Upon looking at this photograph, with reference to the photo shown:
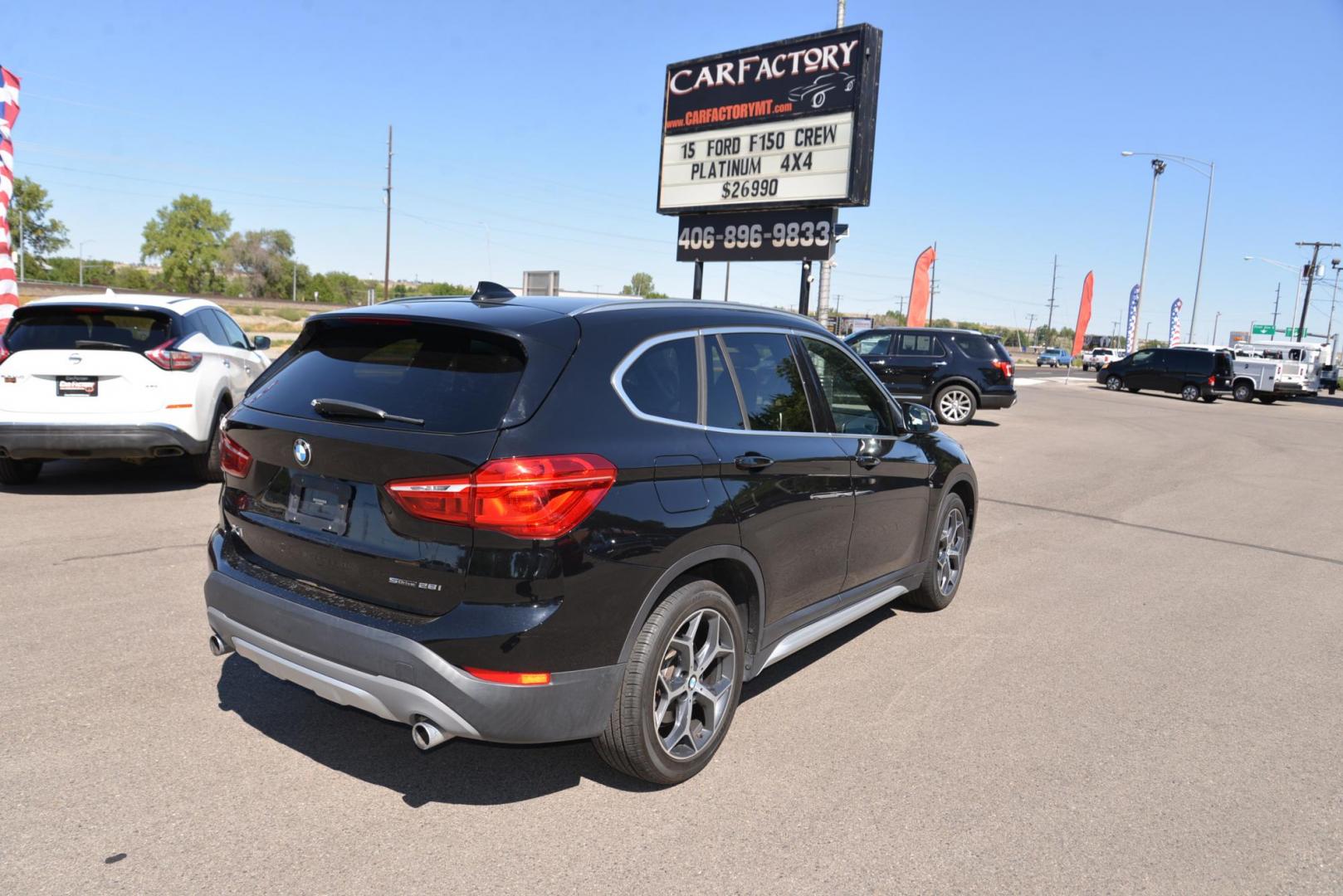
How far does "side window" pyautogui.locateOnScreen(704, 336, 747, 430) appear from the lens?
142 inches

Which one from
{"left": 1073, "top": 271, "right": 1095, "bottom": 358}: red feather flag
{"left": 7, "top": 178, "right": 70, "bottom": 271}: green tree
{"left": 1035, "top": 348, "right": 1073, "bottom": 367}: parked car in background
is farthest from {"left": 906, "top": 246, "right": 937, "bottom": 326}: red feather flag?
{"left": 7, "top": 178, "right": 70, "bottom": 271}: green tree

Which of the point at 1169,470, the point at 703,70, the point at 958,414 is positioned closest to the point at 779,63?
the point at 703,70

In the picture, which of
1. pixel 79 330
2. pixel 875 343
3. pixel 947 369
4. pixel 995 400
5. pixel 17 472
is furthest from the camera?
pixel 875 343

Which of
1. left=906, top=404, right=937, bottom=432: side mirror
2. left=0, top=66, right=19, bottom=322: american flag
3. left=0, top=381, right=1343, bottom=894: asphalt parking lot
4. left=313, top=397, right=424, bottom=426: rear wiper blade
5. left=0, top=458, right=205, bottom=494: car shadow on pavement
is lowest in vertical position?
left=0, top=458, right=205, bottom=494: car shadow on pavement

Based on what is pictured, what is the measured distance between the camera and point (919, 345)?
62.1ft

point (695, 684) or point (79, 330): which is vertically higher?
point (79, 330)

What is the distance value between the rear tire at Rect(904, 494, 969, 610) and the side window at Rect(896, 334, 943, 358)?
43.8ft

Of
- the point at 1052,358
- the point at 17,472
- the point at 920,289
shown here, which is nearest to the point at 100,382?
the point at 17,472

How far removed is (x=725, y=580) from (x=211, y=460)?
20.8ft

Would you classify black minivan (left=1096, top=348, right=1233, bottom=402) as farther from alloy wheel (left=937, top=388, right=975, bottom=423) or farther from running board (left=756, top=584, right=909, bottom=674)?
running board (left=756, top=584, right=909, bottom=674)

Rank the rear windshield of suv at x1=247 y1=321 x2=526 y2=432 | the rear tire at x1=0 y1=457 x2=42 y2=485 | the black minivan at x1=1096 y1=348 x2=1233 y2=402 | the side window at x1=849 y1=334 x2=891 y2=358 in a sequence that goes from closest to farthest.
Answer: the rear windshield of suv at x1=247 y1=321 x2=526 y2=432 < the rear tire at x1=0 y1=457 x2=42 y2=485 < the side window at x1=849 y1=334 x2=891 y2=358 < the black minivan at x1=1096 y1=348 x2=1233 y2=402

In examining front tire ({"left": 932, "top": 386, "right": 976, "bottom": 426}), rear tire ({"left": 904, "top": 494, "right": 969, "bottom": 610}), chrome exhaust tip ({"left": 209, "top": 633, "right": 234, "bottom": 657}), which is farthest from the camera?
front tire ({"left": 932, "top": 386, "right": 976, "bottom": 426})

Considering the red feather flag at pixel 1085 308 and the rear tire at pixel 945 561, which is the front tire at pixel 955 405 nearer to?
the rear tire at pixel 945 561

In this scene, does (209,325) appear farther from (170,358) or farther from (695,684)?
(695,684)
